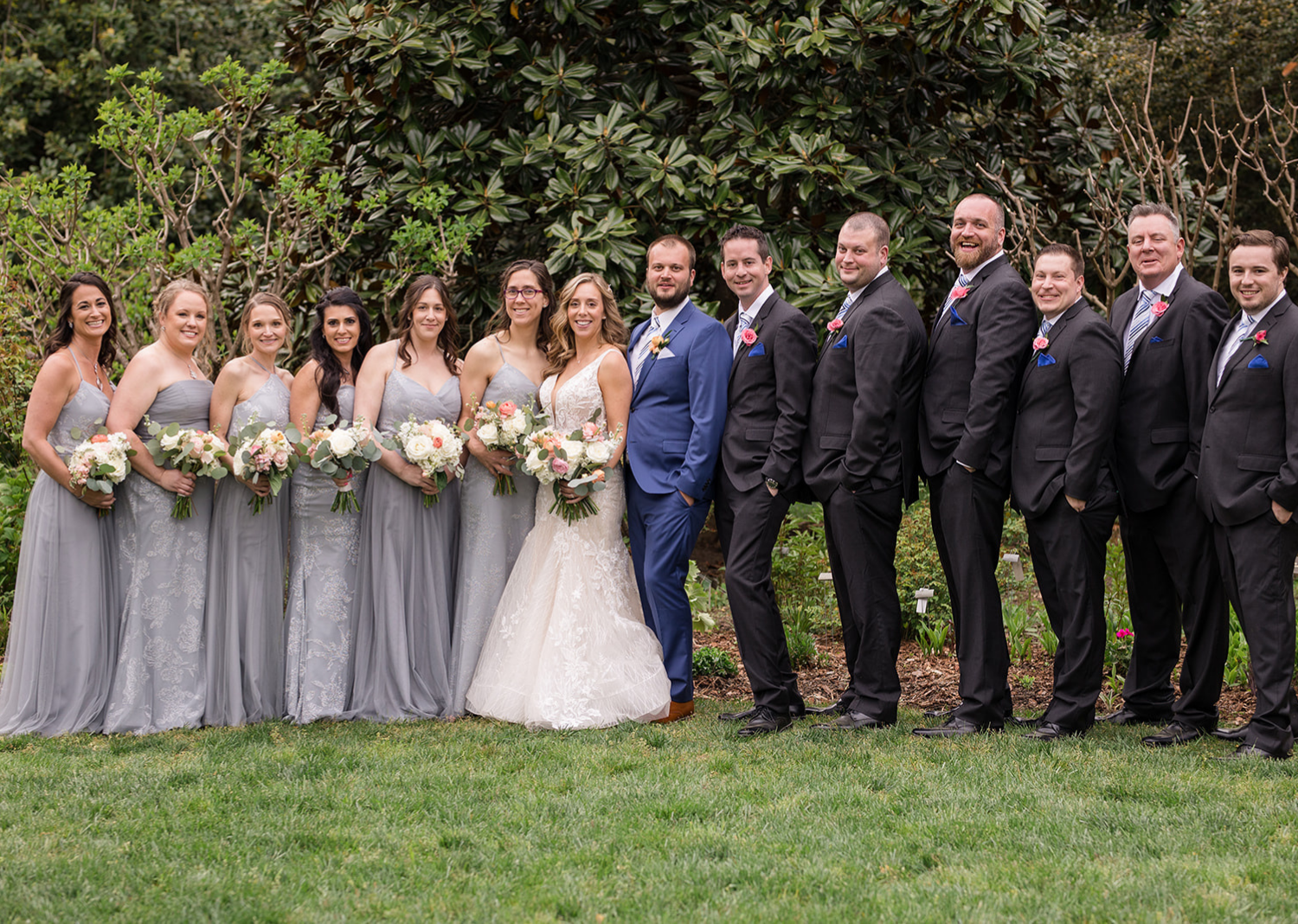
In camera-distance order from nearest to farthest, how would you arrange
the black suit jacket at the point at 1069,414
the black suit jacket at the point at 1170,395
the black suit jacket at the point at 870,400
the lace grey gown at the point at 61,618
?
the black suit jacket at the point at 1069,414 < the black suit jacket at the point at 1170,395 < the black suit jacket at the point at 870,400 < the lace grey gown at the point at 61,618

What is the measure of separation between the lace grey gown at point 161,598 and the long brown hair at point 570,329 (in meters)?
2.02

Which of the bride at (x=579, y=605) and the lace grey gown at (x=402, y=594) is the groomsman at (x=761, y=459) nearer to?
the bride at (x=579, y=605)

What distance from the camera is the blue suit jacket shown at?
6.23 metres

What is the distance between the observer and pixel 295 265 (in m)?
9.62

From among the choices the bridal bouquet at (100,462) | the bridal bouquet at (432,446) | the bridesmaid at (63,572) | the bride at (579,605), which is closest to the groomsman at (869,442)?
the bride at (579,605)

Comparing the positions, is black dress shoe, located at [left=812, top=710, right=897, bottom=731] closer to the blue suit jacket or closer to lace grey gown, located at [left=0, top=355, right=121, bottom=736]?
the blue suit jacket

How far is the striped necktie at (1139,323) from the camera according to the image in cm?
577

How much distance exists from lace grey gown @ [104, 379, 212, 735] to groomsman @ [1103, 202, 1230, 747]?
4.96 metres

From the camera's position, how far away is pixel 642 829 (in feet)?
14.6

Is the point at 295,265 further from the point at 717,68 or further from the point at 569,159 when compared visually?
the point at 717,68

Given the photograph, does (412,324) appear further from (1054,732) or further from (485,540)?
(1054,732)

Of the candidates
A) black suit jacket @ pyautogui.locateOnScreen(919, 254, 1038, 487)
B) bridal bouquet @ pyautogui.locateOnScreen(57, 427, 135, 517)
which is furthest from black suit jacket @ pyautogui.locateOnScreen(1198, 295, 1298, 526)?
bridal bouquet @ pyautogui.locateOnScreen(57, 427, 135, 517)

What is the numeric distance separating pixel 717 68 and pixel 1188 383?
4447mm

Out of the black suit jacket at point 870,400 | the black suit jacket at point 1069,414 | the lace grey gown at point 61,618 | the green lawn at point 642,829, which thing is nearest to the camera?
the green lawn at point 642,829
